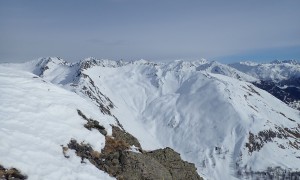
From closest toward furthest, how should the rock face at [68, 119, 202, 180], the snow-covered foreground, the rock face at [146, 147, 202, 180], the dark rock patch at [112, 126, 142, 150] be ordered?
the snow-covered foreground < the rock face at [68, 119, 202, 180] < the rock face at [146, 147, 202, 180] < the dark rock patch at [112, 126, 142, 150]

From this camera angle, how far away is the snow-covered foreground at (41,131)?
1220 inches

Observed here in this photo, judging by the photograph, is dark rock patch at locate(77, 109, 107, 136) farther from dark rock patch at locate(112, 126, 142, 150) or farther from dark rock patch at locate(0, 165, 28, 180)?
dark rock patch at locate(0, 165, 28, 180)

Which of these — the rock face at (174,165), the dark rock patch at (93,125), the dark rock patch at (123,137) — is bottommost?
the rock face at (174,165)

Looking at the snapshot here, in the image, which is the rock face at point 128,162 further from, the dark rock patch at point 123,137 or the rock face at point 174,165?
the dark rock patch at point 123,137

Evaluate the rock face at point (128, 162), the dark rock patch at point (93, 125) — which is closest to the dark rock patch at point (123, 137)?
the rock face at point (128, 162)

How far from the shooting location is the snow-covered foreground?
31.0 m

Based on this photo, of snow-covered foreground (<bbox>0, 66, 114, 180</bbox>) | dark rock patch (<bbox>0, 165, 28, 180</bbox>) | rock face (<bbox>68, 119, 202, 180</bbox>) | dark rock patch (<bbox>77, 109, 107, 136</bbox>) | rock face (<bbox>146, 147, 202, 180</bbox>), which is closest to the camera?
dark rock patch (<bbox>0, 165, 28, 180</bbox>)

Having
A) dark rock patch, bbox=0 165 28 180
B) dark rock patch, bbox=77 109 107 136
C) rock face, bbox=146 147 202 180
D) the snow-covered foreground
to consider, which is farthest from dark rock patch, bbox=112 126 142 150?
dark rock patch, bbox=0 165 28 180

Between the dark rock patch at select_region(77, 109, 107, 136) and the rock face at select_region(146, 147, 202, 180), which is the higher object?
the dark rock patch at select_region(77, 109, 107, 136)

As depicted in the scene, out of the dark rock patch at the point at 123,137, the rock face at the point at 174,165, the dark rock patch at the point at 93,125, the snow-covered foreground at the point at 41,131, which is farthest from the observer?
the dark rock patch at the point at 123,137

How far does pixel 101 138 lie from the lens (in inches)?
1484

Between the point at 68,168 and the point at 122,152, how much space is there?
5677 millimetres

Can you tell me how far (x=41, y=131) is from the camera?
35.3m

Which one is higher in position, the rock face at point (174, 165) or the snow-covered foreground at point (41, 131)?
the snow-covered foreground at point (41, 131)
